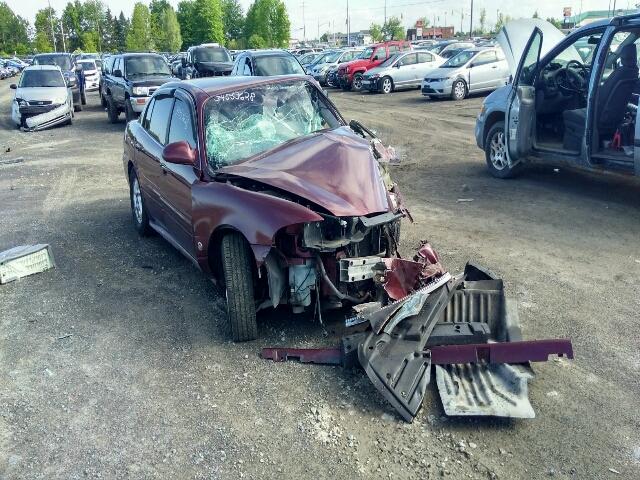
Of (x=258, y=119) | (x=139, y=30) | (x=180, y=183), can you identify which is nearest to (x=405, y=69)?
(x=258, y=119)

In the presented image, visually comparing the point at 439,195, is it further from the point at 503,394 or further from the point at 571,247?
the point at 503,394

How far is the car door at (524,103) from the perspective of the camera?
360 inches

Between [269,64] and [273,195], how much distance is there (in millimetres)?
13799

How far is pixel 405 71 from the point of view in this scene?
25.7 metres

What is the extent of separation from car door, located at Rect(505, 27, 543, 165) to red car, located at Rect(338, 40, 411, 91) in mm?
19076

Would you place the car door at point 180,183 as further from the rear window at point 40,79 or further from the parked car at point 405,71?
the parked car at point 405,71

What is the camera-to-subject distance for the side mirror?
522cm

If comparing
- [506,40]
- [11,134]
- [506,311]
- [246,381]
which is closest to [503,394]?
[506,311]

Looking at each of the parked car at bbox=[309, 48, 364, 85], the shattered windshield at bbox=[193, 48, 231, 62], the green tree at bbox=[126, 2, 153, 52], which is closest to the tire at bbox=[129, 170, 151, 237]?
the shattered windshield at bbox=[193, 48, 231, 62]

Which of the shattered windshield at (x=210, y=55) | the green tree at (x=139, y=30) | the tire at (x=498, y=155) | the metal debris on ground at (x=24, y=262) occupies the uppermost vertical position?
the green tree at (x=139, y=30)

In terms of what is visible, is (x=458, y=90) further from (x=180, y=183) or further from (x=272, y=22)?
(x=272, y=22)

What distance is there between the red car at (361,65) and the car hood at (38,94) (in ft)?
43.7

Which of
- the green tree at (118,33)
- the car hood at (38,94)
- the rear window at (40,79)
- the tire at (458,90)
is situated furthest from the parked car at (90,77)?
the green tree at (118,33)

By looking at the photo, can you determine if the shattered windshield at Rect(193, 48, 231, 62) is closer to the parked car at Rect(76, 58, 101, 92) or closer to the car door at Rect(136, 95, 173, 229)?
the parked car at Rect(76, 58, 101, 92)
